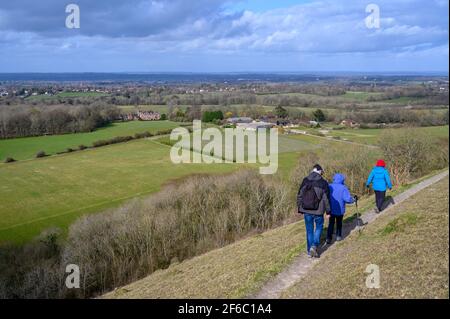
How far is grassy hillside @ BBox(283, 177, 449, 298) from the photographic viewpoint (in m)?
9.23

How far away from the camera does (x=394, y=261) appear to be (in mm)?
10727

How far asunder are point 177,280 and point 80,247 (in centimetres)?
1853

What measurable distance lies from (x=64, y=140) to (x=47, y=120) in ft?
31.7


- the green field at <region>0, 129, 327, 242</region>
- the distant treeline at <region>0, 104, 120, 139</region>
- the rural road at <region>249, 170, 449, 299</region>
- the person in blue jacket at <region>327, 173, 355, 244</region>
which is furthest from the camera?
the distant treeline at <region>0, 104, 120, 139</region>

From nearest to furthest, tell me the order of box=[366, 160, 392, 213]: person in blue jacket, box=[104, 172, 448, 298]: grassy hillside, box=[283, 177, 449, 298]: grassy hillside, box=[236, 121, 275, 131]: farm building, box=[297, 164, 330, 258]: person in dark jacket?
box=[283, 177, 449, 298]: grassy hillside → box=[297, 164, 330, 258]: person in dark jacket → box=[104, 172, 448, 298]: grassy hillside → box=[366, 160, 392, 213]: person in blue jacket → box=[236, 121, 275, 131]: farm building

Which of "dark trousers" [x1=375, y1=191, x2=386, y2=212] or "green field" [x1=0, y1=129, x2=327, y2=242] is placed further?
"green field" [x1=0, y1=129, x2=327, y2=242]

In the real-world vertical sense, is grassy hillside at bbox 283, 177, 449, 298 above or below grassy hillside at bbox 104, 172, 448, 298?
above

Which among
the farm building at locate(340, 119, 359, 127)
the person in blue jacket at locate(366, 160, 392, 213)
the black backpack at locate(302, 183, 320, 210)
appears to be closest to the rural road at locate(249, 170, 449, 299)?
the person in blue jacket at locate(366, 160, 392, 213)

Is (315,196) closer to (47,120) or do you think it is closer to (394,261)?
(394,261)

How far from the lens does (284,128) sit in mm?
98750

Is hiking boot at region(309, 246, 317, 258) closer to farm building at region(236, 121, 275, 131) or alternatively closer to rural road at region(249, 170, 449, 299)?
rural road at region(249, 170, 449, 299)

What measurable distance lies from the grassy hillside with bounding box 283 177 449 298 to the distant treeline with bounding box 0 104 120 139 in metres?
87.6

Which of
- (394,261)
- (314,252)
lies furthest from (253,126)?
(394,261)

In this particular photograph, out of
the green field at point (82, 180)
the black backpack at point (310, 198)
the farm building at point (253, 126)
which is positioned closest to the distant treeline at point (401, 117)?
the green field at point (82, 180)
